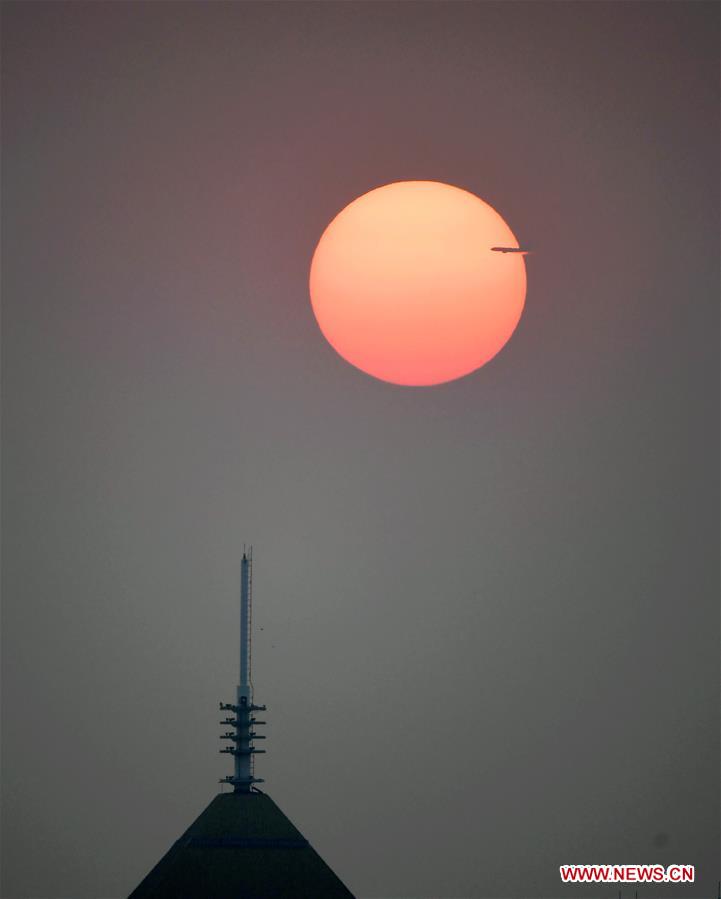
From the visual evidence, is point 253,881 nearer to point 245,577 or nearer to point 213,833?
point 213,833

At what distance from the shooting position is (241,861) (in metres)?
150

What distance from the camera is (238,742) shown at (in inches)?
6186

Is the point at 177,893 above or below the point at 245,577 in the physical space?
below

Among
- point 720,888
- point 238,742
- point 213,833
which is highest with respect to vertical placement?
point 238,742

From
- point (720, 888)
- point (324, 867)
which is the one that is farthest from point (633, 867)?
point (324, 867)

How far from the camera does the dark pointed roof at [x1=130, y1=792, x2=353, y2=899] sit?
140 m

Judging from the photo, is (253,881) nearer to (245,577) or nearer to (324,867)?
(324,867)

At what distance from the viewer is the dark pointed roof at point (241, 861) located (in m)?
140

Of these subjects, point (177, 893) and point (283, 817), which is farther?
point (283, 817)

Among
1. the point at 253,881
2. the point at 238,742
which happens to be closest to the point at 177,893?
the point at 253,881

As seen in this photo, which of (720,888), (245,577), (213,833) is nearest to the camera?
(720,888)

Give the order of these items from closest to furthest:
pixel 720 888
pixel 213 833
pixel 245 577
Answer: pixel 720 888, pixel 245 577, pixel 213 833

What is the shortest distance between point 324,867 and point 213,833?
40.5 feet

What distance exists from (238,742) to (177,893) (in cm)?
2069
